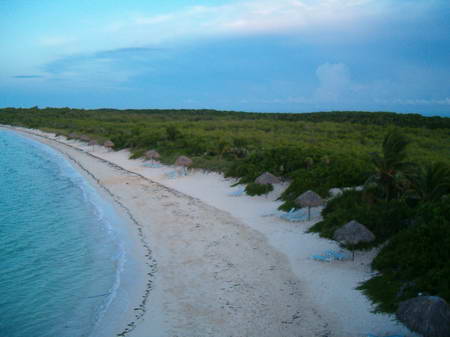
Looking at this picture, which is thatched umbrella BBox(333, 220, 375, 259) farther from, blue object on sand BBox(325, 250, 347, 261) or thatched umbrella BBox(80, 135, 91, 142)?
thatched umbrella BBox(80, 135, 91, 142)

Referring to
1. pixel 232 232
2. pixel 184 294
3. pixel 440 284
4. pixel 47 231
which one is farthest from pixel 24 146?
pixel 440 284

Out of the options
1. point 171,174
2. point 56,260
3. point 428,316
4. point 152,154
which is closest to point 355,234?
point 428,316

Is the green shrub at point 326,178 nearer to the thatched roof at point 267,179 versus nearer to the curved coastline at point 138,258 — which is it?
the thatched roof at point 267,179

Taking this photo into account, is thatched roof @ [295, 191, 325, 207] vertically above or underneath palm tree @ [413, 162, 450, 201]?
underneath

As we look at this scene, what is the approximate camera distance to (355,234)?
9445 mm

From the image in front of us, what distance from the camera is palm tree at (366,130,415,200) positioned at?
36.9 feet

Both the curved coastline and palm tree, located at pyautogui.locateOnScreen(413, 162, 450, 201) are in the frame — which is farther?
palm tree, located at pyautogui.locateOnScreen(413, 162, 450, 201)

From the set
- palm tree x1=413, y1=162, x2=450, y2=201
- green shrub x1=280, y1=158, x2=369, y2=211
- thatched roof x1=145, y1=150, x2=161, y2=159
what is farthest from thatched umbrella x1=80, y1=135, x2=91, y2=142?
palm tree x1=413, y1=162, x2=450, y2=201

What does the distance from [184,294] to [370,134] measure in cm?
2664

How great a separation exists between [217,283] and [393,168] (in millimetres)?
6278

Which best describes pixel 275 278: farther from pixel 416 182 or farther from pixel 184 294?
pixel 416 182

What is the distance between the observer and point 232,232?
12406 mm

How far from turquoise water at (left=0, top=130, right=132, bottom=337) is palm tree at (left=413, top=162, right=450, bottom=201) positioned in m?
8.56

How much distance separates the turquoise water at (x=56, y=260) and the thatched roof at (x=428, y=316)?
5.68 m
